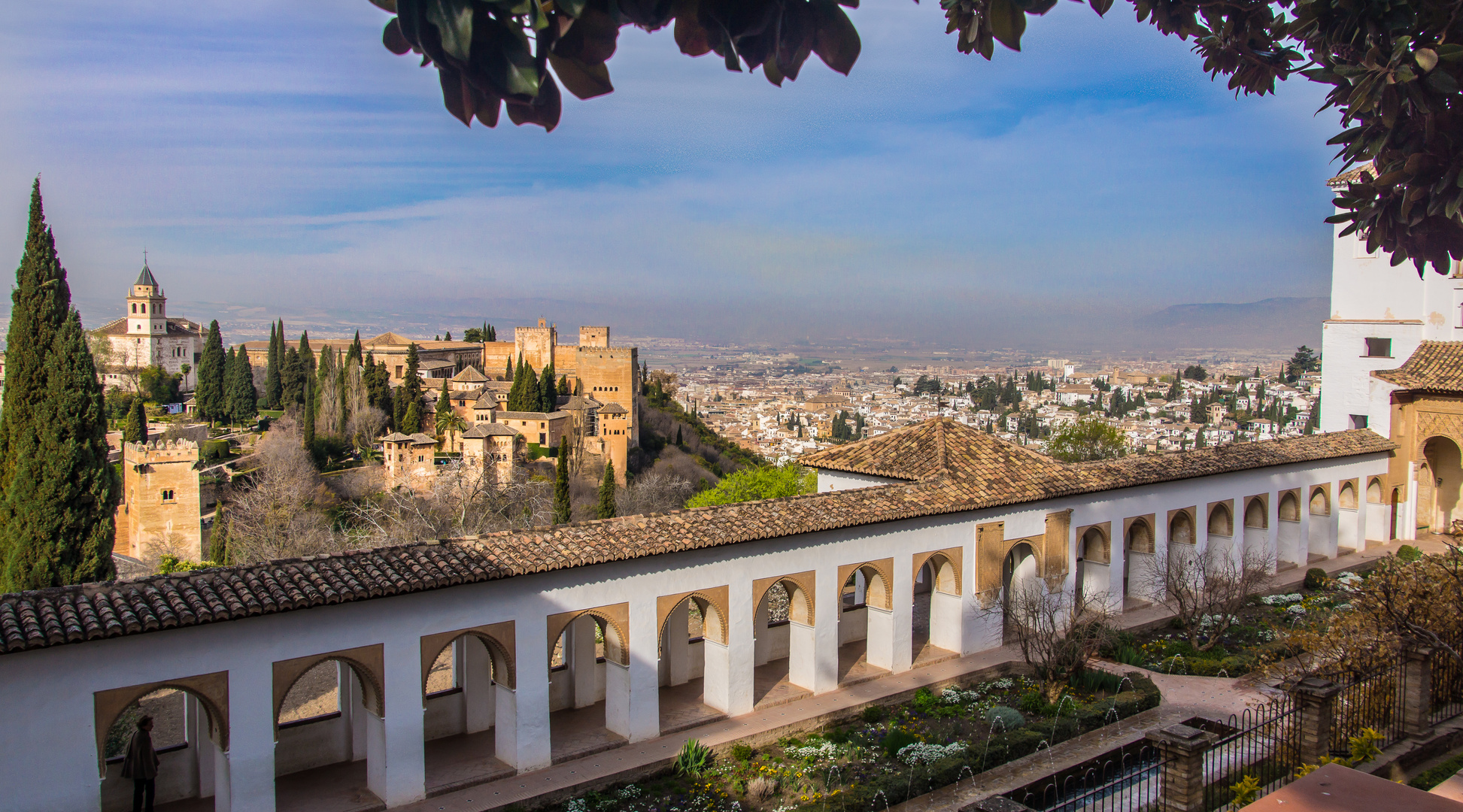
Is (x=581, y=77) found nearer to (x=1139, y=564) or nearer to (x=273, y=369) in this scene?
(x=1139, y=564)

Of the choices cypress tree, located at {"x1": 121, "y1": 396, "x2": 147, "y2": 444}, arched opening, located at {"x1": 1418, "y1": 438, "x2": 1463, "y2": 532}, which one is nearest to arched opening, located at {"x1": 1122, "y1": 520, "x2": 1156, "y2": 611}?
arched opening, located at {"x1": 1418, "y1": 438, "x2": 1463, "y2": 532}

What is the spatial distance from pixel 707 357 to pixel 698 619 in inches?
3414

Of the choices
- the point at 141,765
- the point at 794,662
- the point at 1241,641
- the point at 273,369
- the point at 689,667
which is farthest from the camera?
the point at 273,369

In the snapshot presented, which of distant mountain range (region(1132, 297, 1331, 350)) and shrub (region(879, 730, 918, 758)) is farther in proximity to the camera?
distant mountain range (region(1132, 297, 1331, 350))

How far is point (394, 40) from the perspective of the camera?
4.15 ft

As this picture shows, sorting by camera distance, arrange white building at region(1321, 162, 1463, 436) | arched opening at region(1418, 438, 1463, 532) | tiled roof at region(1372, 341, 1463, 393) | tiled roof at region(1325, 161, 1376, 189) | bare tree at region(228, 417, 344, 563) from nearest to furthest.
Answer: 1. tiled roof at region(1325, 161, 1376, 189)
2. tiled roof at region(1372, 341, 1463, 393)
3. arched opening at region(1418, 438, 1463, 532)
4. white building at region(1321, 162, 1463, 436)
5. bare tree at region(228, 417, 344, 563)

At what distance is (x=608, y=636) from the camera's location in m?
9.62

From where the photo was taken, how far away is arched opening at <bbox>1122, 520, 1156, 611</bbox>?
583 inches

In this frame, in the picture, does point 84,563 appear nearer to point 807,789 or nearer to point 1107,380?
point 807,789

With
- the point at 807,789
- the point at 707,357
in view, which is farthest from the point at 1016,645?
the point at 707,357

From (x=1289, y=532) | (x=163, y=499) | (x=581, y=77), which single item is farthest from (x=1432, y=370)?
(x=163, y=499)

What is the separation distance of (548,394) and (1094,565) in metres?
41.2

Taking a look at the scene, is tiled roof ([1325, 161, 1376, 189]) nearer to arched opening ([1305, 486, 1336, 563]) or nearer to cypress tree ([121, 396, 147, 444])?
arched opening ([1305, 486, 1336, 563])

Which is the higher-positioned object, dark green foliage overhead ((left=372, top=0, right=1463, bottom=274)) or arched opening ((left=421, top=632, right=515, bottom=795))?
dark green foliage overhead ((left=372, top=0, right=1463, bottom=274))
